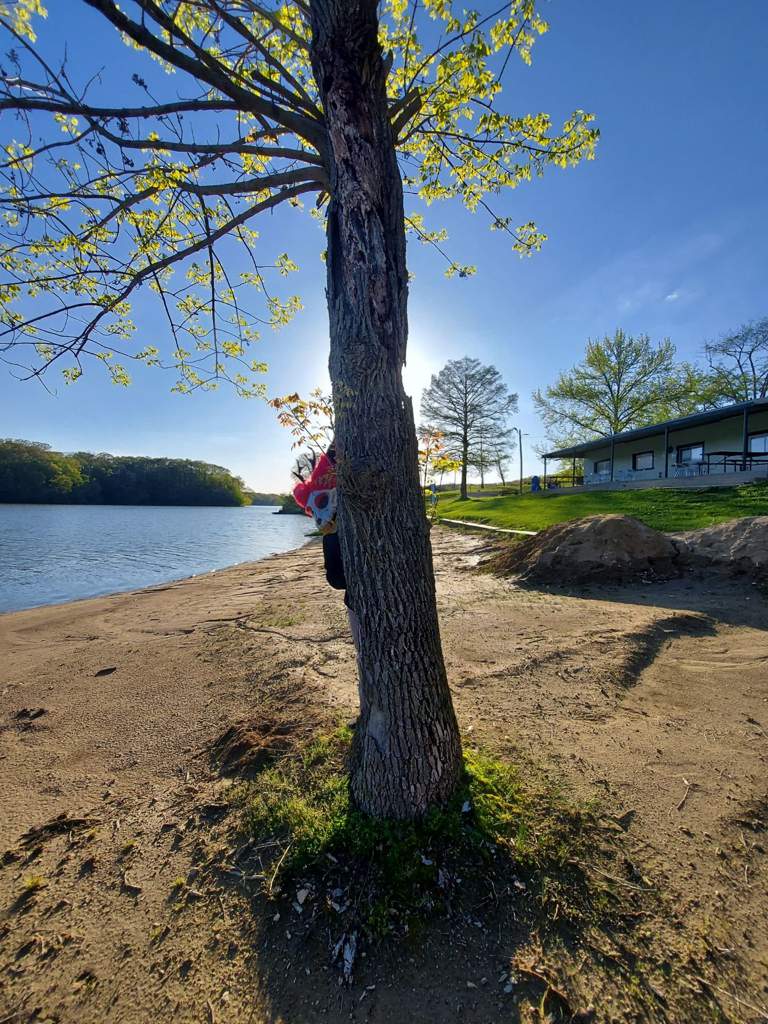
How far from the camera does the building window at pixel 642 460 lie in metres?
23.6

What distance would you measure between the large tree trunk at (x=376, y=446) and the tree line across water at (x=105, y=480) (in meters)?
78.2

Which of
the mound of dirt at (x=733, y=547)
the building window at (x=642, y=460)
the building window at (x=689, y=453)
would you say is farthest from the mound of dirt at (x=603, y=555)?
the building window at (x=642, y=460)

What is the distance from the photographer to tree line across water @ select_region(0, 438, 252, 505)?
6038cm

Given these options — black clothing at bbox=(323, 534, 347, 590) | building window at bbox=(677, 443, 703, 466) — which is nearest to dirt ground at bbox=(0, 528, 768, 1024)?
black clothing at bbox=(323, 534, 347, 590)

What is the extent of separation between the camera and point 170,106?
2188 millimetres

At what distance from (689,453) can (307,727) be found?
26253mm

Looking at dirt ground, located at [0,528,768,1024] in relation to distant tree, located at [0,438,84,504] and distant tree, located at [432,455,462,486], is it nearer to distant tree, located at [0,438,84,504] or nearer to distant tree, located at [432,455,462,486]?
distant tree, located at [432,455,462,486]

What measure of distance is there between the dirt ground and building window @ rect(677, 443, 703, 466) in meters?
19.7

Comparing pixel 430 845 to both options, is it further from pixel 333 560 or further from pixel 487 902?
pixel 333 560

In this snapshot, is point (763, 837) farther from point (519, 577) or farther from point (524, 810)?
point (519, 577)

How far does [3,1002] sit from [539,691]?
3.44 meters

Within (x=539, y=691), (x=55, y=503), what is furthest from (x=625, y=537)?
(x=55, y=503)

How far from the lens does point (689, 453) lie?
864 inches

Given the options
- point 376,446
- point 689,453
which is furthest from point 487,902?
point 689,453
